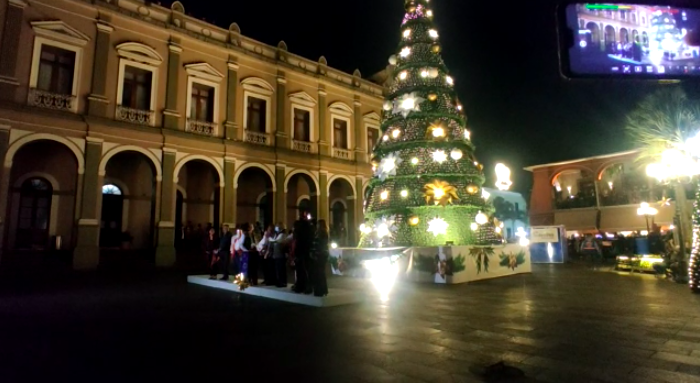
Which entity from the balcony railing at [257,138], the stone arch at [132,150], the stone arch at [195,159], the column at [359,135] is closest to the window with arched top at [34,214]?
the stone arch at [132,150]

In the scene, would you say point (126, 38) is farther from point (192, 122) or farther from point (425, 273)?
point (425, 273)

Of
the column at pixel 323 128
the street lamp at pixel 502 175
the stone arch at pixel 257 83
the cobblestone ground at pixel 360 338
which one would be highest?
the stone arch at pixel 257 83

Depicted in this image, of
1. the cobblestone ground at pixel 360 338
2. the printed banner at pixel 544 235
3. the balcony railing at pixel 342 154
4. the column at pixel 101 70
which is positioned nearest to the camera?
the cobblestone ground at pixel 360 338

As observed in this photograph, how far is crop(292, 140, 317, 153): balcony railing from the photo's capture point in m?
21.0

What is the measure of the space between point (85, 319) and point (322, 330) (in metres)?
3.39

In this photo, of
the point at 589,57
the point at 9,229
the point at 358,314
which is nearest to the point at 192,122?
the point at 9,229

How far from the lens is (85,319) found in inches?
210

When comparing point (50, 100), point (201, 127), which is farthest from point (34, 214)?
point (201, 127)

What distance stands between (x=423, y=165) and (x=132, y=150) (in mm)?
11802

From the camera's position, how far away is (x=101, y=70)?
49.7ft

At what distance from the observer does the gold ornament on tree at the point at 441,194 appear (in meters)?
10.3

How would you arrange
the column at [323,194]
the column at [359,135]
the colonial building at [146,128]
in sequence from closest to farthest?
the colonial building at [146,128], the column at [323,194], the column at [359,135]

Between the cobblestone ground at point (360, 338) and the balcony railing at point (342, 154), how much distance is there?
1587cm

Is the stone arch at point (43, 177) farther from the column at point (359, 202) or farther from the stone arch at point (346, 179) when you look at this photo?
the column at point (359, 202)
